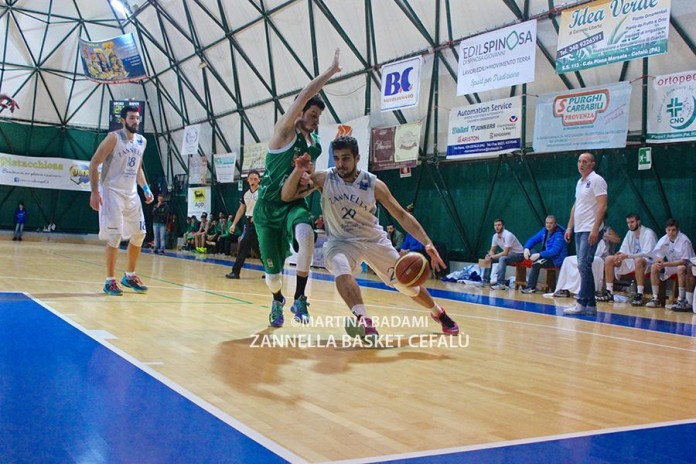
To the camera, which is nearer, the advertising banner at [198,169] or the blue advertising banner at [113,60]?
the blue advertising banner at [113,60]

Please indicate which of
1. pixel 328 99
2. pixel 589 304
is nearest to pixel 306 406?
pixel 589 304

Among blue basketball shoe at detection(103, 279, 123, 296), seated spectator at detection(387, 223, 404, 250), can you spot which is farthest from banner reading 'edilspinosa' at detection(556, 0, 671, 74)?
blue basketball shoe at detection(103, 279, 123, 296)

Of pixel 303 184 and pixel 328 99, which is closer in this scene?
pixel 303 184

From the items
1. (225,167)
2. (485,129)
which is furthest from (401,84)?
(225,167)

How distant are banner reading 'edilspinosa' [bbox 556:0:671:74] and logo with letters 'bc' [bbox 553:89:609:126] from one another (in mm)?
525

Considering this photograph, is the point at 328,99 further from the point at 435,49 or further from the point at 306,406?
the point at 306,406

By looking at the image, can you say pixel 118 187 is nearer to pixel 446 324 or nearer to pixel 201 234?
pixel 446 324

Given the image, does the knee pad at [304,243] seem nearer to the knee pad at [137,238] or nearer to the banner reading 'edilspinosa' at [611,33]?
the knee pad at [137,238]

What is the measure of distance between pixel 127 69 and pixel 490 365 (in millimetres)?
22290

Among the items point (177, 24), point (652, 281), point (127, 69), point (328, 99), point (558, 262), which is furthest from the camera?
point (127, 69)

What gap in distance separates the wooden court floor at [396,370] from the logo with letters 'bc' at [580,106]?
504 centimetres

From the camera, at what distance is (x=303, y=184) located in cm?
452

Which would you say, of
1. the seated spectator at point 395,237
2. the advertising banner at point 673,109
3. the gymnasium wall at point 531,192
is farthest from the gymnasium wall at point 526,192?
the seated spectator at point 395,237

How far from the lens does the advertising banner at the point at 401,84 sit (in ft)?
45.8
